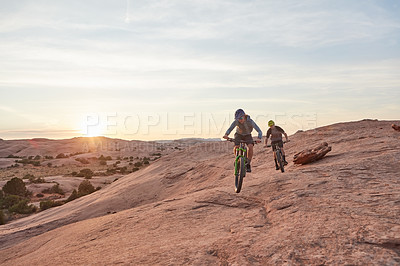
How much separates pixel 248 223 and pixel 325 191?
2.67 meters

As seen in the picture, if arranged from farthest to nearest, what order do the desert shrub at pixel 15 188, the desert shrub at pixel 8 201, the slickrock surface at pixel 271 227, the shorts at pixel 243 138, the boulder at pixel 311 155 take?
the desert shrub at pixel 15 188
the desert shrub at pixel 8 201
the boulder at pixel 311 155
the shorts at pixel 243 138
the slickrock surface at pixel 271 227

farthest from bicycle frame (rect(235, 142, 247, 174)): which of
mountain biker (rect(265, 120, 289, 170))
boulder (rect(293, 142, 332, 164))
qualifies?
boulder (rect(293, 142, 332, 164))

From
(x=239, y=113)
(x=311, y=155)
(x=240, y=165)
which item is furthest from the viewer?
(x=311, y=155)

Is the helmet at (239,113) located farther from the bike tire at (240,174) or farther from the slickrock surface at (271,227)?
the slickrock surface at (271,227)

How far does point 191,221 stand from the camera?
8023 mm

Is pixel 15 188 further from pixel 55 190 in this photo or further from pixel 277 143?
pixel 277 143

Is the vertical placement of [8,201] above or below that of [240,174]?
below

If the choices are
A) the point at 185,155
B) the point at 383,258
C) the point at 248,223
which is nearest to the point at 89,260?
the point at 248,223

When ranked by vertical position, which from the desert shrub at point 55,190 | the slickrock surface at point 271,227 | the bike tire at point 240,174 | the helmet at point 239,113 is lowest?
the desert shrub at point 55,190

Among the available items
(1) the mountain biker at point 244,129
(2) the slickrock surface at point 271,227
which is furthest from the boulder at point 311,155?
(1) the mountain biker at point 244,129

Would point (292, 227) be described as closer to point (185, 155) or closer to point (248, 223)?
point (248, 223)

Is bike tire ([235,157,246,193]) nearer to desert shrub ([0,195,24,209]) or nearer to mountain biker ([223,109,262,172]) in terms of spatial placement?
mountain biker ([223,109,262,172])

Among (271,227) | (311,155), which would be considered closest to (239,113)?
(271,227)

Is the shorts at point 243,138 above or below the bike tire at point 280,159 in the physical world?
above
